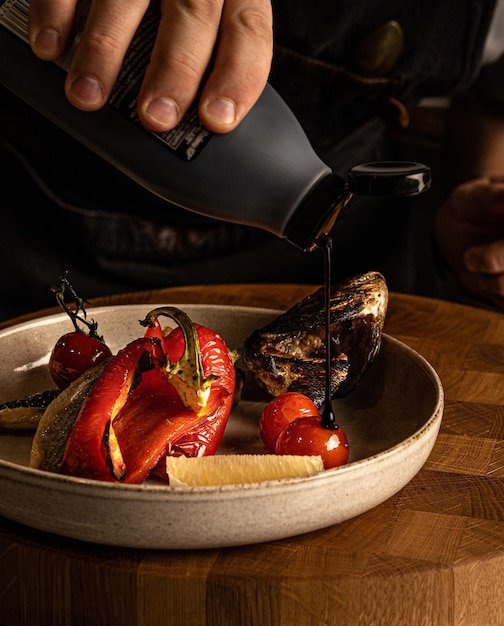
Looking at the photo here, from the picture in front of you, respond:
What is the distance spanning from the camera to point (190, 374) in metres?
0.71

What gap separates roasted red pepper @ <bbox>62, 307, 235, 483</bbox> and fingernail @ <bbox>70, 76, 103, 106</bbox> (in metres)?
0.23

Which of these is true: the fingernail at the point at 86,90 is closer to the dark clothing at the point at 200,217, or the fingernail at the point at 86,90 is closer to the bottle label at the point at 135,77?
the bottle label at the point at 135,77

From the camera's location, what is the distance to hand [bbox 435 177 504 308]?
1.40 metres

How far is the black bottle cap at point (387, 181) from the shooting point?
76 centimetres

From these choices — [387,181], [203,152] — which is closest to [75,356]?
[203,152]

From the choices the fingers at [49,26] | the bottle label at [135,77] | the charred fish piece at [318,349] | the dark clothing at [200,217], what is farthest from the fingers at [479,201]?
the fingers at [49,26]

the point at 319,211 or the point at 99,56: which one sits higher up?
the point at 99,56

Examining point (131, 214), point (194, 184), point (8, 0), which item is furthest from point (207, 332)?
point (131, 214)

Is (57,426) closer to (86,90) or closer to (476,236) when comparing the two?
(86,90)

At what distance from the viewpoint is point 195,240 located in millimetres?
1484

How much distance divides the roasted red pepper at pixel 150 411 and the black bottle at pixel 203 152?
0.54 feet

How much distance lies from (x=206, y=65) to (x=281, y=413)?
359 millimetres

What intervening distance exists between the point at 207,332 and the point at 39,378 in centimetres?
24

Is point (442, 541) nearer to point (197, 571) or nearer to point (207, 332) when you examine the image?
point (197, 571)
